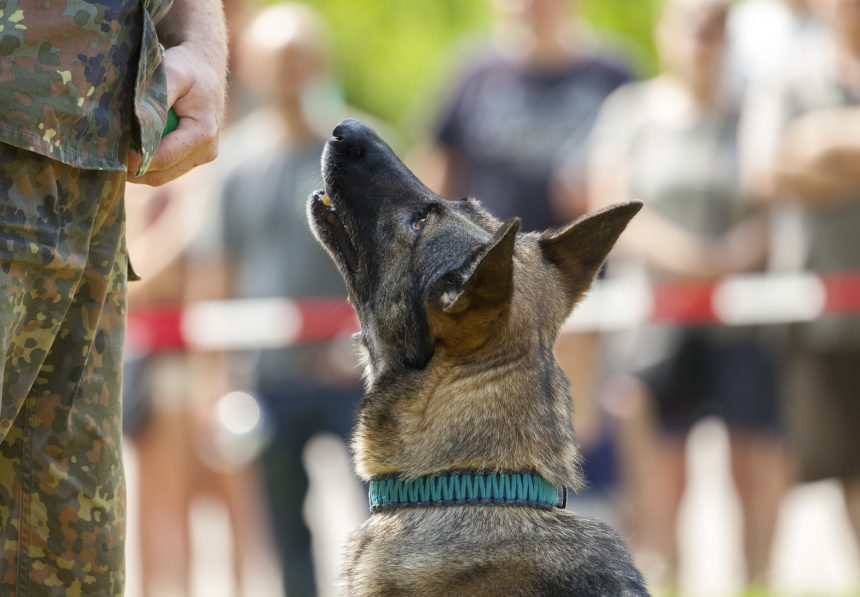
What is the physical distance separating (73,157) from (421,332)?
1.07m

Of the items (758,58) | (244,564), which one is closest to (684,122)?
(758,58)

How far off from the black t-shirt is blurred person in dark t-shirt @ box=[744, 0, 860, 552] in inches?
40.8

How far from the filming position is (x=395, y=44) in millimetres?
18594

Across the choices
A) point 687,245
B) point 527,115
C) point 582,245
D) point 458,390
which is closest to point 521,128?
point 527,115

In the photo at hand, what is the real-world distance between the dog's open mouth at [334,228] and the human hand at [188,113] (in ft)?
2.09

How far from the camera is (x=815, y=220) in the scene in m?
6.38

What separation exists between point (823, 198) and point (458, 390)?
333 cm

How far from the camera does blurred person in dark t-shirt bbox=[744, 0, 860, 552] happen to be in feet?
19.8

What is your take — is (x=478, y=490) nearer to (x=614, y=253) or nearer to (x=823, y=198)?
(x=823, y=198)

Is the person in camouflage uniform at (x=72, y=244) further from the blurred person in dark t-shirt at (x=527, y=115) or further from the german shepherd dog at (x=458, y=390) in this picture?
the blurred person in dark t-shirt at (x=527, y=115)

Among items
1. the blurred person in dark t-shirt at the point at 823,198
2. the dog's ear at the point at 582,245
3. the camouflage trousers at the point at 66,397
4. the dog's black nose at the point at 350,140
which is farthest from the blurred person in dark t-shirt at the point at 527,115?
the camouflage trousers at the point at 66,397

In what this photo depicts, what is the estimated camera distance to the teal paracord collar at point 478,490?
3299 millimetres

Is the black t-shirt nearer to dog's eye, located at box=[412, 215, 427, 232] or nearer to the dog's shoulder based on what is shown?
dog's eye, located at box=[412, 215, 427, 232]

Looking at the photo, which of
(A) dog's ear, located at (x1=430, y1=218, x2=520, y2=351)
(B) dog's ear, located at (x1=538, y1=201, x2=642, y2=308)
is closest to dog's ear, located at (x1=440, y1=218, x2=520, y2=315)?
(A) dog's ear, located at (x1=430, y1=218, x2=520, y2=351)
